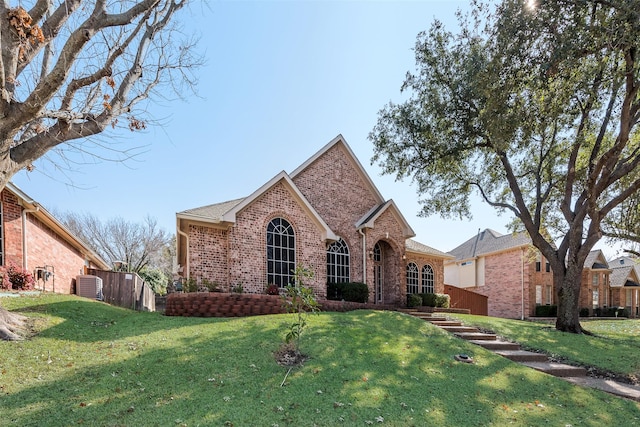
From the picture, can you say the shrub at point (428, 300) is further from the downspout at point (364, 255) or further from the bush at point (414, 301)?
the downspout at point (364, 255)

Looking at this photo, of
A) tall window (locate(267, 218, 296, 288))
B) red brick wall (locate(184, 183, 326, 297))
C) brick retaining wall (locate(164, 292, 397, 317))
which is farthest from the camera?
tall window (locate(267, 218, 296, 288))

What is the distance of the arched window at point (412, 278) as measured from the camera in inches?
760

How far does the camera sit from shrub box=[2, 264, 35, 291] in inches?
507

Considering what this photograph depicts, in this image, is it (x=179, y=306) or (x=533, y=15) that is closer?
(x=533, y=15)

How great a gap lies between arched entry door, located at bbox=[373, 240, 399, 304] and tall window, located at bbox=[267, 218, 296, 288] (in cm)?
511

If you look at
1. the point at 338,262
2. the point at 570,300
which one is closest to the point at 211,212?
the point at 338,262

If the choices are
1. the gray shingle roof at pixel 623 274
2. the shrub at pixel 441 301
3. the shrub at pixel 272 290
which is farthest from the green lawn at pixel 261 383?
the gray shingle roof at pixel 623 274

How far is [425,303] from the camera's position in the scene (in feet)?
59.6

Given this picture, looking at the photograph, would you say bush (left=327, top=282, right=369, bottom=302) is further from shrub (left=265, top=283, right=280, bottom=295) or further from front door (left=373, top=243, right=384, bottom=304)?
shrub (left=265, top=283, right=280, bottom=295)

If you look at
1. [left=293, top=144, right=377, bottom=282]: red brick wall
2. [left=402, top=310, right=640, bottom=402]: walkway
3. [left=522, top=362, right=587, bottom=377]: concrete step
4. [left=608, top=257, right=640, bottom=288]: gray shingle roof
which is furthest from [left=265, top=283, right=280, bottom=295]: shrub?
[left=608, top=257, right=640, bottom=288]: gray shingle roof

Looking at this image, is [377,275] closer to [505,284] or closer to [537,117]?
[537,117]

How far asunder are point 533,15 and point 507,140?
3.31 metres

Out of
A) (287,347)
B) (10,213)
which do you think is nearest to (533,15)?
(287,347)

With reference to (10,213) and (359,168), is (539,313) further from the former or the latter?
(10,213)
